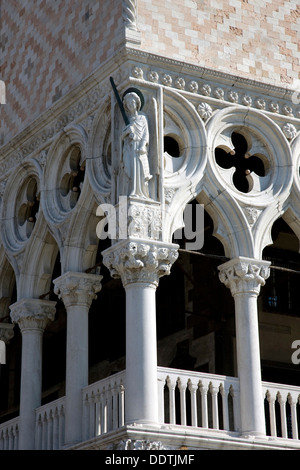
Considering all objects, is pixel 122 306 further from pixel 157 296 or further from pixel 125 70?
pixel 125 70

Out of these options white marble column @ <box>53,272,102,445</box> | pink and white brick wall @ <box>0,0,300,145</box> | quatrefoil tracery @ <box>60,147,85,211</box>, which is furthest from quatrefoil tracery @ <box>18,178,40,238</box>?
white marble column @ <box>53,272,102,445</box>

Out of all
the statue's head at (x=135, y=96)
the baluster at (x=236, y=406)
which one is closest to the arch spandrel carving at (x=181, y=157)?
the statue's head at (x=135, y=96)

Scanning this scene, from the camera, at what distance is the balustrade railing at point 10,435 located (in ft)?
61.5

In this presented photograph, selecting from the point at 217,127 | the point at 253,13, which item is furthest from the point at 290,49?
the point at 217,127

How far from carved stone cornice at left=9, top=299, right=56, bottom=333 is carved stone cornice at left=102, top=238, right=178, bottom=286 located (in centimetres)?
280

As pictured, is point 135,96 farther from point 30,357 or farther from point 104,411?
point 30,357

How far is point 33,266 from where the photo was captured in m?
19.2

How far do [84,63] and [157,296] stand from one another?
5.32 m

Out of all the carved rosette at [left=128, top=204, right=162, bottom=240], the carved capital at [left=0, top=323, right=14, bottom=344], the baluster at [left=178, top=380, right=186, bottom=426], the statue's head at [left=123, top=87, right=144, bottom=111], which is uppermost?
the statue's head at [left=123, top=87, right=144, bottom=111]

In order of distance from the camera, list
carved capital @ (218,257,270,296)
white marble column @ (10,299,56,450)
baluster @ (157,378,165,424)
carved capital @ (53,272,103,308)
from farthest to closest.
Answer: white marble column @ (10,299,56,450) → carved capital @ (53,272,103,308) → carved capital @ (218,257,270,296) → baluster @ (157,378,165,424)

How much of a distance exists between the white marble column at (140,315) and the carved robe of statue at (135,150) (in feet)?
2.60

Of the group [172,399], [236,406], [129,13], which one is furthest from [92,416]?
[129,13]

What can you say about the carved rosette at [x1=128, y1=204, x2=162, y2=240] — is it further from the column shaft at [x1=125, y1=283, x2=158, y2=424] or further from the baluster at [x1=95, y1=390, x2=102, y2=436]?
the baluster at [x1=95, y1=390, x2=102, y2=436]

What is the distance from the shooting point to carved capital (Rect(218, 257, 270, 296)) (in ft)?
56.8
